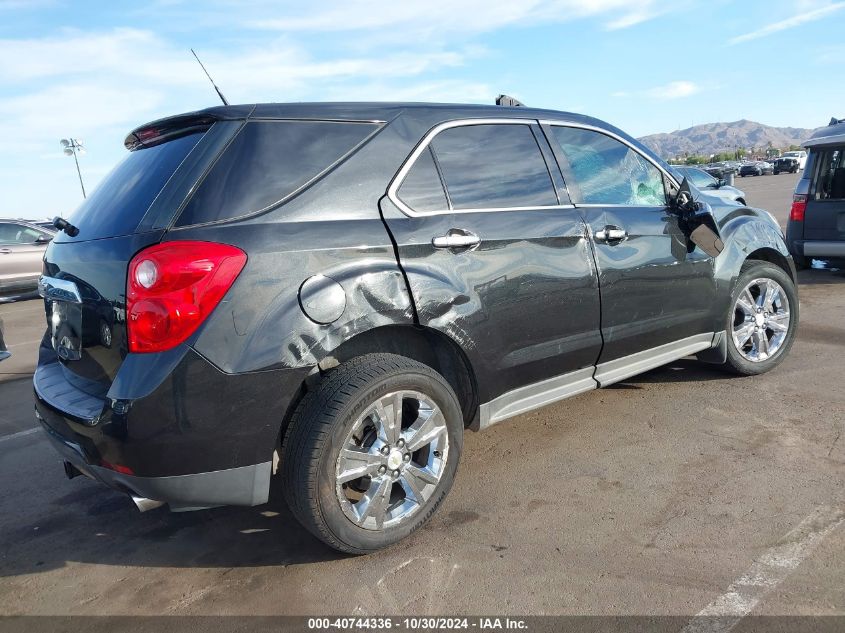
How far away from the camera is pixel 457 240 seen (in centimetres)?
306

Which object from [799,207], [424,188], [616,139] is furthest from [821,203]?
[424,188]

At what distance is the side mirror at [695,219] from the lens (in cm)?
418

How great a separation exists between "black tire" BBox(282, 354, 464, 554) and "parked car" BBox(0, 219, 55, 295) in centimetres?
1055

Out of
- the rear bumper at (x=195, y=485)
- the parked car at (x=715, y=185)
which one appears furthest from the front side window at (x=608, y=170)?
the parked car at (x=715, y=185)

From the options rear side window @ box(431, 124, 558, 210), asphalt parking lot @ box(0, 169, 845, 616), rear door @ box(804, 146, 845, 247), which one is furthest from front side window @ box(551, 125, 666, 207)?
rear door @ box(804, 146, 845, 247)

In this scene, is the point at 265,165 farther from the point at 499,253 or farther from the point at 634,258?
the point at 634,258

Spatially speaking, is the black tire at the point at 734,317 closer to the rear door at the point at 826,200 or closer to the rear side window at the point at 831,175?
the rear door at the point at 826,200

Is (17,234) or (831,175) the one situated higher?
(17,234)

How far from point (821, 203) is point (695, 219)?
5.19 metres

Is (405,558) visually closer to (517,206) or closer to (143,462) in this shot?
(143,462)

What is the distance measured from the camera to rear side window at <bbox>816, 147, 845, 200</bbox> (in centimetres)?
827

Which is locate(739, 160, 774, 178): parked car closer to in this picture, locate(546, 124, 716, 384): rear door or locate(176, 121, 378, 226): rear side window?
locate(546, 124, 716, 384): rear door

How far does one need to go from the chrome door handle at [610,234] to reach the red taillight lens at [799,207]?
594 centimetres

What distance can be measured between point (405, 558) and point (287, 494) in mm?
574
